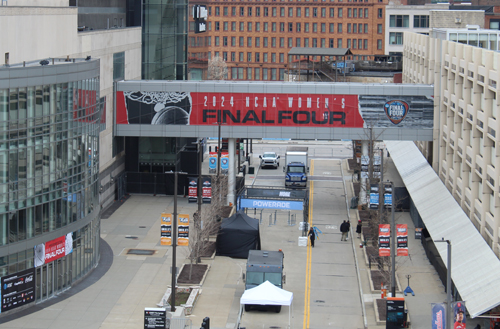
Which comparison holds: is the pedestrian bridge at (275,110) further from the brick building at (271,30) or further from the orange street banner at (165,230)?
the brick building at (271,30)

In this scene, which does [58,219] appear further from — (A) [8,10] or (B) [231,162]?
(B) [231,162]

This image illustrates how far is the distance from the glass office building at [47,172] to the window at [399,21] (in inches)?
3679

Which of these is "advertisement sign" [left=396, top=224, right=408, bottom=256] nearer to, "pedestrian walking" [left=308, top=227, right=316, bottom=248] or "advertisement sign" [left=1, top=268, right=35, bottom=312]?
"pedestrian walking" [left=308, top=227, right=316, bottom=248]

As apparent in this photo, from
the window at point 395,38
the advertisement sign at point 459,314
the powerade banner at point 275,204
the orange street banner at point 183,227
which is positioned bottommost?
the advertisement sign at point 459,314

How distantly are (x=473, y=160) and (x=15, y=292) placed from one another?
2555 centimetres

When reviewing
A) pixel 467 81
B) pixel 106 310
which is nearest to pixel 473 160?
pixel 467 81

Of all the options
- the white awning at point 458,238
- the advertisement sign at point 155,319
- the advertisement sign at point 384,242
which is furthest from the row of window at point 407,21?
the advertisement sign at point 155,319

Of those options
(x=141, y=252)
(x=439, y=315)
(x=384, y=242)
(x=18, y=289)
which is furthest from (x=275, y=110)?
(x=439, y=315)

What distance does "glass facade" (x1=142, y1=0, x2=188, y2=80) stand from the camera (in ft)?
237

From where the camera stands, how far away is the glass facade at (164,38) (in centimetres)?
7219

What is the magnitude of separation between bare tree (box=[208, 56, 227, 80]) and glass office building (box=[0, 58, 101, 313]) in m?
92.2

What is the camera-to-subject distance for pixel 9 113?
36906 mm

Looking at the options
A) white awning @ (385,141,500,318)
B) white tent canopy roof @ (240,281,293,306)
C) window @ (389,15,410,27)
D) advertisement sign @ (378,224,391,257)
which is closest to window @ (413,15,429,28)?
window @ (389,15,410,27)

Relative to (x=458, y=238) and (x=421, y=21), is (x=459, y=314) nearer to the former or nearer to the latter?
(x=458, y=238)
